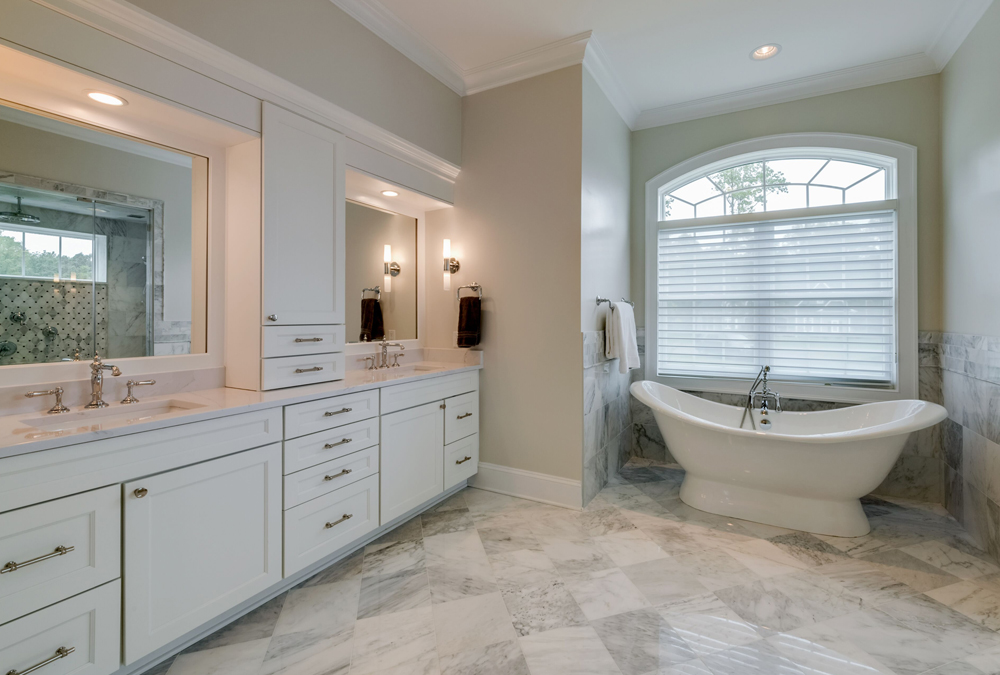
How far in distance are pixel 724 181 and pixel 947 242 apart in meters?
1.42

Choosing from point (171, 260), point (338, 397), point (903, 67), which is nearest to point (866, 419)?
point (903, 67)

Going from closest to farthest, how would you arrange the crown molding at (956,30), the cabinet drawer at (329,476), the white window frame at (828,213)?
1. the cabinet drawer at (329,476)
2. the crown molding at (956,30)
3. the white window frame at (828,213)

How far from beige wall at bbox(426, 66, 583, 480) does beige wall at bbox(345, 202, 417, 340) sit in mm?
214

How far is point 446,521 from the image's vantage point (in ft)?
8.98

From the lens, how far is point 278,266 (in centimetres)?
215

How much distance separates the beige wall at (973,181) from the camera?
2.33 meters

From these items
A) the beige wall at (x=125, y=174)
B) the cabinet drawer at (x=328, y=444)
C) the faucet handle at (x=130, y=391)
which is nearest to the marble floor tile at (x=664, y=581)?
the cabinet drawer at (x=328, y=444)

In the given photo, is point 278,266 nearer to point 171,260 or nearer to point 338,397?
point 171,260

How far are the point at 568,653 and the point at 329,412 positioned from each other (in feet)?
4.46

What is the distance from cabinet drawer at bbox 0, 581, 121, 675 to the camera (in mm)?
1225

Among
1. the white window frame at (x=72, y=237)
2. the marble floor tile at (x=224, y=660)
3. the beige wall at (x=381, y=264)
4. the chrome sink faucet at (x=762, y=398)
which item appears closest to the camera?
the marble floor tile at (x=224, y=660)

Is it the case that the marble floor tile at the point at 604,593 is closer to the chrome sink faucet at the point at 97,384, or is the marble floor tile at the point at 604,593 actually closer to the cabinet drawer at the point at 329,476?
the cabinet drawer at the point at 329,476

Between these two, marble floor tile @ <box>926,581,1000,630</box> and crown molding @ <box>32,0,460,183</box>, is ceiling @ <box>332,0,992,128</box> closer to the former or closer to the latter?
crown molding @ <box>32,0,460,183</box>

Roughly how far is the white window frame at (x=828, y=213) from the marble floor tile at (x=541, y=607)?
88.2 inches
